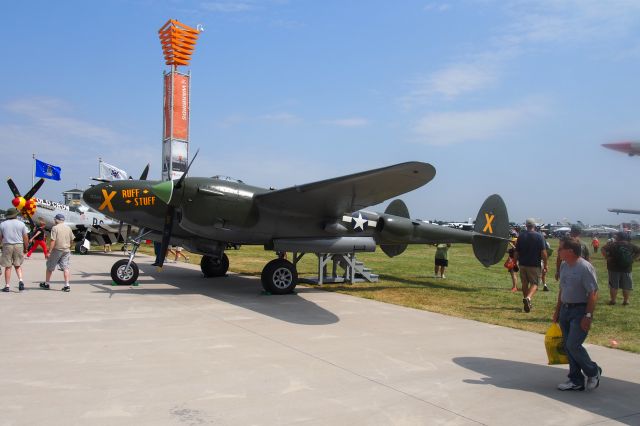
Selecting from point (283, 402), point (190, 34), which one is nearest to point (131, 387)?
point (283, 402)

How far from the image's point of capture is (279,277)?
11.2m

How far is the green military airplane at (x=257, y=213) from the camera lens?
10.3 metres

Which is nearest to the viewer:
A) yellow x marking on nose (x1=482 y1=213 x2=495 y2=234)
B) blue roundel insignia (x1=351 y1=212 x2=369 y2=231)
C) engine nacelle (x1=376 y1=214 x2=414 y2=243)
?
blue roundel insignia (x1=351 y1=212 x2=369 y2=231)

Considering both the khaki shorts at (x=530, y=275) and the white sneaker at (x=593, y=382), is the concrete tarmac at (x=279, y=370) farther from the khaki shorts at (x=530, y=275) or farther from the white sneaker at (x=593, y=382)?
the khaki shorts at (x=530, y=275)

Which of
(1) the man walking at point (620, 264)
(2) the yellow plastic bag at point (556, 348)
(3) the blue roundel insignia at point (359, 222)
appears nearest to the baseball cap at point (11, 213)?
(3) the blue roundel insignia at point (359, 222)

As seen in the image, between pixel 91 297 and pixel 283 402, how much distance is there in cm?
712

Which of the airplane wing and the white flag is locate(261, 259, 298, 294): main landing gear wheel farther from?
the white flag

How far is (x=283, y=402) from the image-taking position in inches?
172

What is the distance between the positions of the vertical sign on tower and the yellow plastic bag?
1035 inches

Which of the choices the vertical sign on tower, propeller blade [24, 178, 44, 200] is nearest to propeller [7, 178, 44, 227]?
propeller blade [24, 178, 44, 200]

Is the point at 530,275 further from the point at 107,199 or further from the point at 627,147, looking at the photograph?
the point at 107,199

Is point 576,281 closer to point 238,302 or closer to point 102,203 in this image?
point 238,302

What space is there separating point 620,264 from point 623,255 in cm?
22

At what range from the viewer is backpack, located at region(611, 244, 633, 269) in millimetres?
11289
